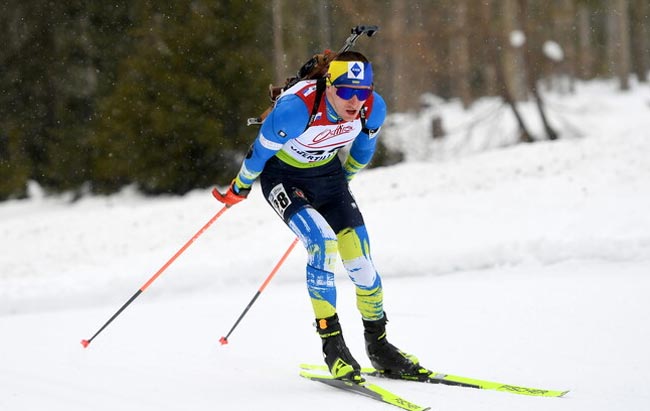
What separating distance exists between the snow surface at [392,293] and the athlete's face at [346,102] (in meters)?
1.80

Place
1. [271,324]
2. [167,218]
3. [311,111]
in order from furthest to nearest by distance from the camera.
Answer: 1. [167,218]
2. [271,324]
3. [311,111]

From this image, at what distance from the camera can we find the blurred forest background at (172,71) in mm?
15883

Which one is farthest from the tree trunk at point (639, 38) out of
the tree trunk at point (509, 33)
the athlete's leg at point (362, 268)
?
the athlete's leg at point (362, 268)

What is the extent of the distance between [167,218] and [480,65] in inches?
838

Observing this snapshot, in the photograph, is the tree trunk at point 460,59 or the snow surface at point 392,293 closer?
the snow surface at point 392,293

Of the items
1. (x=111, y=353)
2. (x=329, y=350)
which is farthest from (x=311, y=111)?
(x=111, y=353)

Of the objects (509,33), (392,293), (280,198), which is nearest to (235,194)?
(280,198)

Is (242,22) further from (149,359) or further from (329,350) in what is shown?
(329,350)

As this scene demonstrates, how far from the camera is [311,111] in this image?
4.74 metres

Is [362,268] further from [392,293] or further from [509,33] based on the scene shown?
[509,33]

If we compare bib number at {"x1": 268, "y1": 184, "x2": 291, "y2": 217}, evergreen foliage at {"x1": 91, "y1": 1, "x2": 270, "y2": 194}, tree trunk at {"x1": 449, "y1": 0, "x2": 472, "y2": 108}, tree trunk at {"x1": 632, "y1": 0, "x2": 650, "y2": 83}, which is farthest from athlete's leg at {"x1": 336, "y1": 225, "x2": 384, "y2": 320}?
tree trunk at {"x1": 632, "y1": 0, "x2": 650, "y2": 83}

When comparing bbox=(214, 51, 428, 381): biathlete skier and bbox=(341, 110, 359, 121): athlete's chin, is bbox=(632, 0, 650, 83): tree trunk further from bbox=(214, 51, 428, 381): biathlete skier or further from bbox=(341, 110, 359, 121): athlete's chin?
bbox=(341, 110, 359, 121): athlete's chin

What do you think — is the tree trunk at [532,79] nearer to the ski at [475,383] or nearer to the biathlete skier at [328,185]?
the biathlete skier at [328,185]

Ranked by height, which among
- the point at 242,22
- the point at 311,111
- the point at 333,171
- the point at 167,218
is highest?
the point at 242,22
